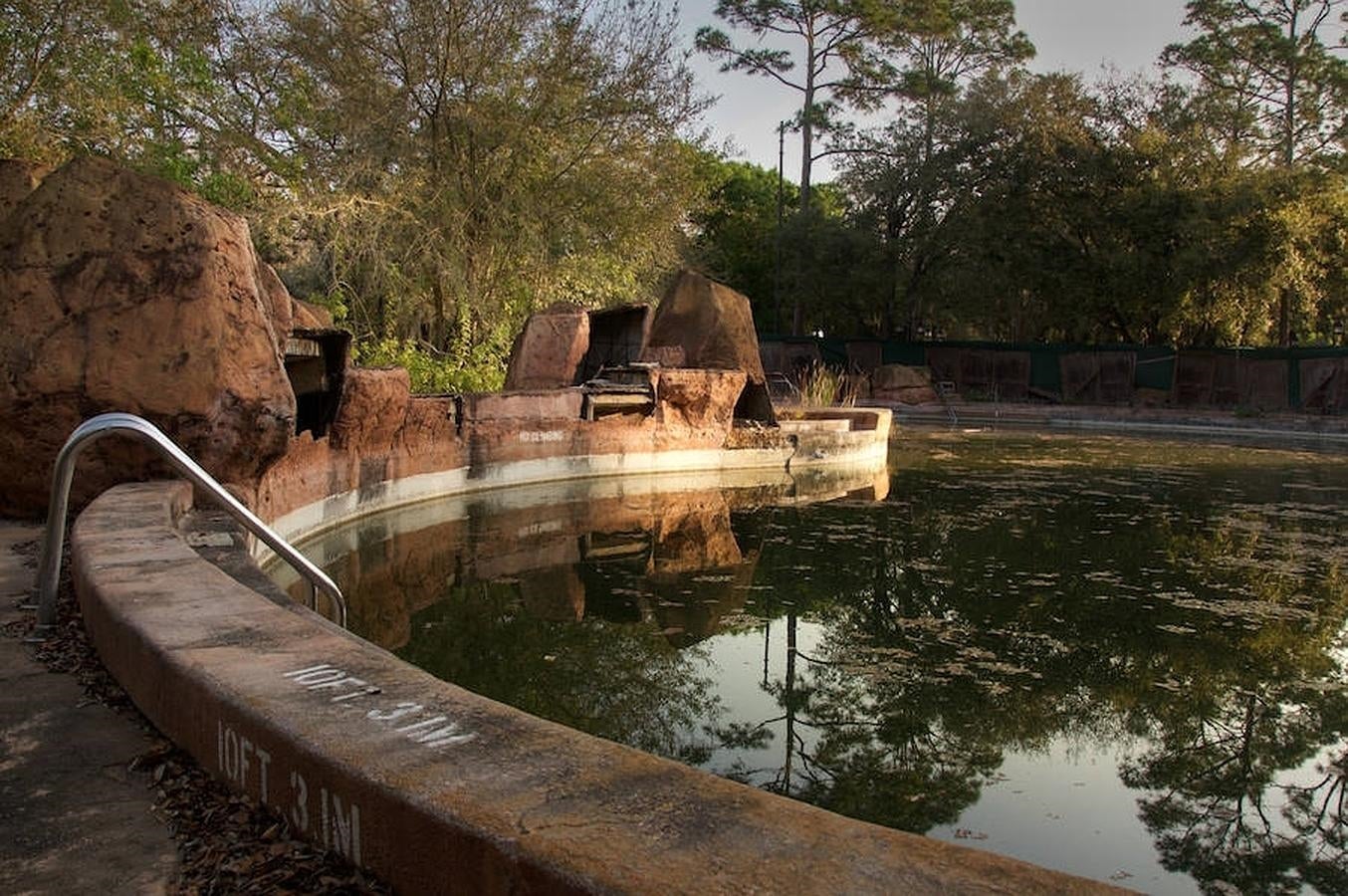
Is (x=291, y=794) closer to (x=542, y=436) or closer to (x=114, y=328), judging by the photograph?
(x=114, y=328)

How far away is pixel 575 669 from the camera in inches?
226

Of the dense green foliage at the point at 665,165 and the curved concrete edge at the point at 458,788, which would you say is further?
the dense green foliage at the point at 665,165

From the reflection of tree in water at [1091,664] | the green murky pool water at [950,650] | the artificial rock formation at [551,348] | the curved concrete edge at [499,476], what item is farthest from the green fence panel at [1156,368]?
the artificial rock formation at [551,348]

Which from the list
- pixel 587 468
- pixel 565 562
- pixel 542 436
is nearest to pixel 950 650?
pixel 565 562

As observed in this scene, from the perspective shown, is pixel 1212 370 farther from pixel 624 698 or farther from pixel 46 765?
pixel 46 765

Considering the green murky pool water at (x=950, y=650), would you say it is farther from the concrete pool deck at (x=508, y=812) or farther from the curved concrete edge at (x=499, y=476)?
the concrete pool deck at (x=508, y=812)

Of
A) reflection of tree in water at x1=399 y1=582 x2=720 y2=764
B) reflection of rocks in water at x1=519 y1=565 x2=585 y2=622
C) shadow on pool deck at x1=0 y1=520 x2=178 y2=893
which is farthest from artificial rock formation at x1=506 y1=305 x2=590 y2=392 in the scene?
shadow on pool deck at x1=0 y1=520 x2=178 y2=893

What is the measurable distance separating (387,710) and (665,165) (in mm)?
16841

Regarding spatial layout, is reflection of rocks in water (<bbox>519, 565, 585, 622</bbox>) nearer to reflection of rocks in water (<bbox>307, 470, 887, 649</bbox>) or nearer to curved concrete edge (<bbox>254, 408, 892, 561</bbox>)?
reflection of rocks in water (<bbox>307, 470, 887, 649</bbox>)

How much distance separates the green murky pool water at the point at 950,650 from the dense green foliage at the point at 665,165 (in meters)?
6.22

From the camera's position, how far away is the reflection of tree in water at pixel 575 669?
4887 mm

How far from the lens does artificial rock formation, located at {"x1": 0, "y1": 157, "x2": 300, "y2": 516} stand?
5758 mm

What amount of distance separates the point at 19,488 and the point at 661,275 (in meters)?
16.7

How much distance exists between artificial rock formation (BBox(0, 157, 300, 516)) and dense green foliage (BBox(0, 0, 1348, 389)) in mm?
6550
